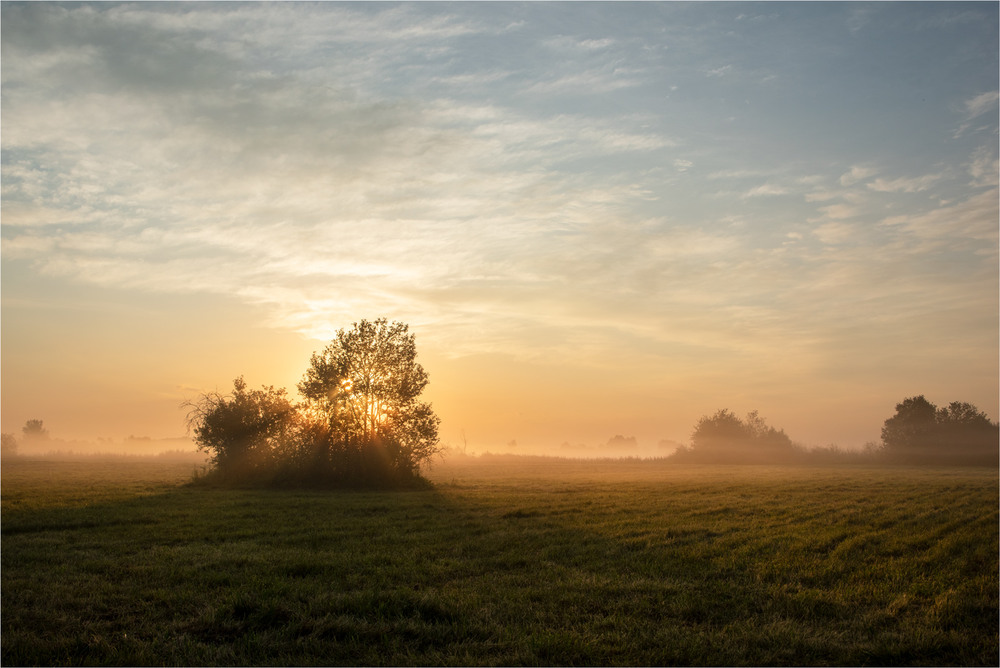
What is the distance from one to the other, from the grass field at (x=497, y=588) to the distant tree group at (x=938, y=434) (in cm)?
7263

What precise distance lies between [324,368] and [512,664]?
117 ft

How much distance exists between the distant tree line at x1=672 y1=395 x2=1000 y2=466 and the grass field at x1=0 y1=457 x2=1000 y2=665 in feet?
240

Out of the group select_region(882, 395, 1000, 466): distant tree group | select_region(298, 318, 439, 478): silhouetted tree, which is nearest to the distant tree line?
select_region(882, 395, 1000, 466): distant tree group

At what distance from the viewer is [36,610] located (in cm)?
940

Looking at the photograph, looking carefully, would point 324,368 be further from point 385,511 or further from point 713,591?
point 713,591

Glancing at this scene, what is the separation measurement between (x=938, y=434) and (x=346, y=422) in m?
92.6

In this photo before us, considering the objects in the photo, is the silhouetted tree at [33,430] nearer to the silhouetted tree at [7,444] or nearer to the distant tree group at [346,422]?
the silhouetted tree at [7,444]

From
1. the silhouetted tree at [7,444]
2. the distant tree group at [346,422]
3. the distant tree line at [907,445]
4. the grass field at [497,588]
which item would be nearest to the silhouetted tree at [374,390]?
the distant tree group at [346,422]

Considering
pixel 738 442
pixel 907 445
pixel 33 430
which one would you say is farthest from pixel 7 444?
pixel 907 445

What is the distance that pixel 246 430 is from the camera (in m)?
41.8

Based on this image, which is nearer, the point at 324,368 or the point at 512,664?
the point at 512,664

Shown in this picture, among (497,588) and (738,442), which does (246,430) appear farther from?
(738,442)

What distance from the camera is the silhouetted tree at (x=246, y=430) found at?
4041 centimetres

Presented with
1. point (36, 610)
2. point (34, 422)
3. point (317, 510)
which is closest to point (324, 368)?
point (317, 510)
